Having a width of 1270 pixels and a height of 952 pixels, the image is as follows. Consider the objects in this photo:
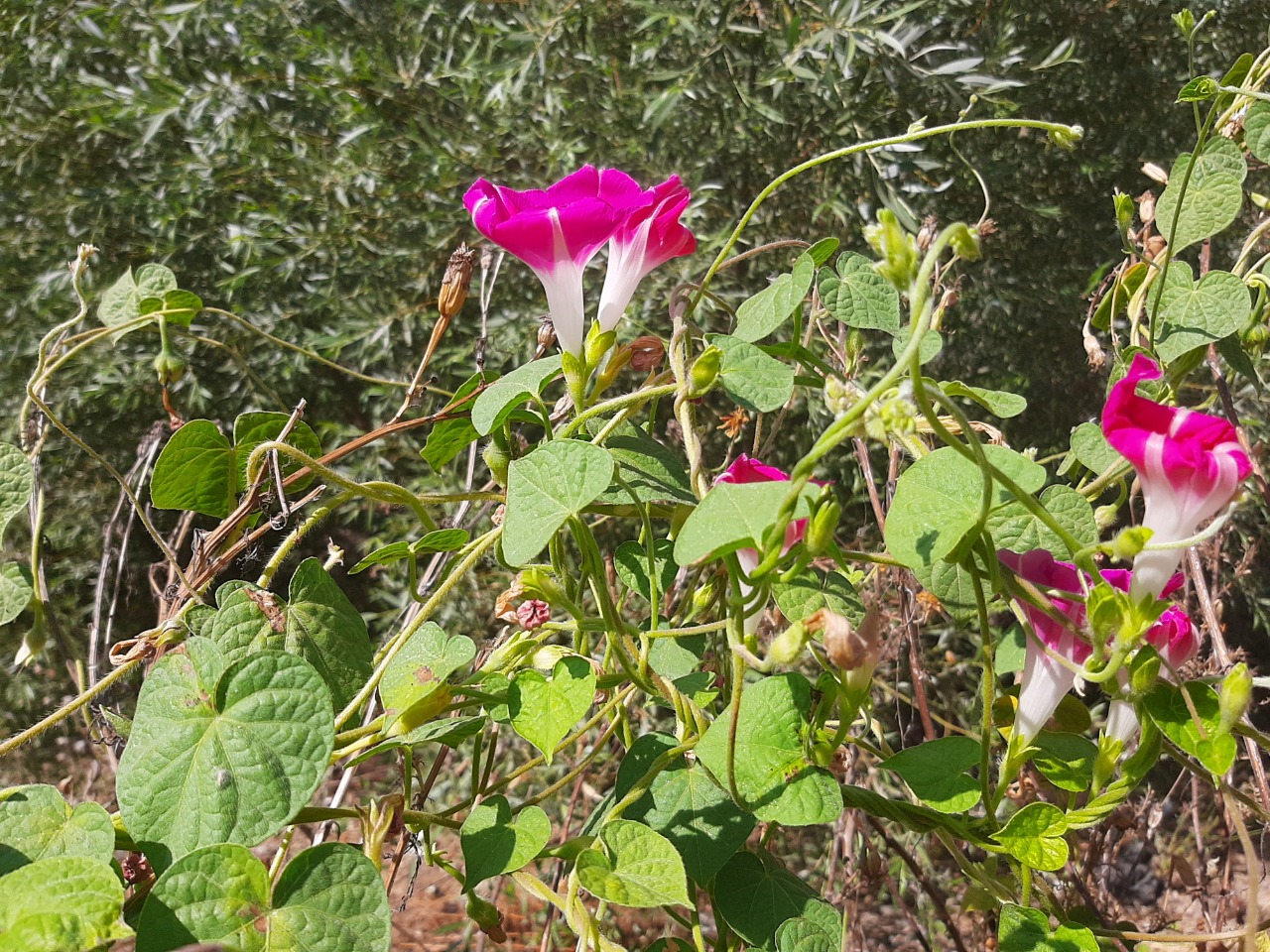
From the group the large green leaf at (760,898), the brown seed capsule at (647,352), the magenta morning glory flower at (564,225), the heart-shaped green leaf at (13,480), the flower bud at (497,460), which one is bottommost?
the large green leaf at (760,898)

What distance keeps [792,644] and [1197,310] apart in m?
0.43

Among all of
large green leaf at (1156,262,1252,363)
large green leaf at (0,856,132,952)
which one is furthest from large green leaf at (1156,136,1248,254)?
large green leaf at (0,856,132,952)

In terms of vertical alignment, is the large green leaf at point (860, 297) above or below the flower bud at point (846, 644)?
above

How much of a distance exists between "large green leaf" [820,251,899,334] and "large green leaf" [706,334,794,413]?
9cm

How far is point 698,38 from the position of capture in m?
1.95

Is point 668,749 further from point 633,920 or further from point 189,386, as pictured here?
point 189,386

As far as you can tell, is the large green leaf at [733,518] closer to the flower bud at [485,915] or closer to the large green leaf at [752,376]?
the large green leaf at [752,376]

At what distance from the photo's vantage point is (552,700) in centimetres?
56

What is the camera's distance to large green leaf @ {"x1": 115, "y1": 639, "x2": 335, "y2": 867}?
480 millimetres

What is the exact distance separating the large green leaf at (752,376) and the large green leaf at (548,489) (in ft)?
0.38

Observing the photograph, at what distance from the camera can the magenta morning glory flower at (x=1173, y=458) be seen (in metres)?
0.49

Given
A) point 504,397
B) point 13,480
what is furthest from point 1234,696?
point 13,480

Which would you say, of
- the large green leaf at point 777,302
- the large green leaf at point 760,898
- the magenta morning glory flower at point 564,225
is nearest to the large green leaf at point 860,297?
the large green leaf at point 777,302

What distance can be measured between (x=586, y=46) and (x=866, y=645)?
1.93 metres
